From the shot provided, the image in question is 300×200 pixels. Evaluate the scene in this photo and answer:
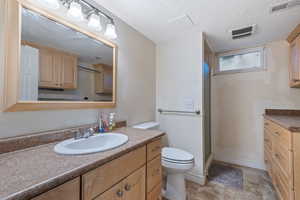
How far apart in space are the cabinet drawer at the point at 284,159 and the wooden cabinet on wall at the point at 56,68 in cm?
192

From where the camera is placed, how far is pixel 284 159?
124cm

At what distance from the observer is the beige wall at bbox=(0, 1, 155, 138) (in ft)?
2.78

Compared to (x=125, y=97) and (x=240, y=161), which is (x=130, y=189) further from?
(x=240, y=161)

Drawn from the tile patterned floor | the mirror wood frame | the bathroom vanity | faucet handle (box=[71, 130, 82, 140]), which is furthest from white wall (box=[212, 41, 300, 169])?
the mirror wood frame

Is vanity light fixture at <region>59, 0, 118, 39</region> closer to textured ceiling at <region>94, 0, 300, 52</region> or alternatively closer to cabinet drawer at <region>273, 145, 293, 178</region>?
textured ceiling at <region>94, 0, 300, 52</region>

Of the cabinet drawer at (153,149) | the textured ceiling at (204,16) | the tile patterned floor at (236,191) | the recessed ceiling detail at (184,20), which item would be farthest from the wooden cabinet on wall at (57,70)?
the tile patterned floor at (236,191)

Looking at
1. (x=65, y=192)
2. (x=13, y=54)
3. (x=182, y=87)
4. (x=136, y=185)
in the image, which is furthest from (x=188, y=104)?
(x=13, y=54)

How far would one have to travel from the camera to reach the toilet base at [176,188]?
1466 mm

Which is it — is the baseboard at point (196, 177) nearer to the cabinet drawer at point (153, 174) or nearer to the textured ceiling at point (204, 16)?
the cabinet drawer at point (153, 174)

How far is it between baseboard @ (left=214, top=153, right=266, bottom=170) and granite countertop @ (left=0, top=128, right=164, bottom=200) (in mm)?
2263

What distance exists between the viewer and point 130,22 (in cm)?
166

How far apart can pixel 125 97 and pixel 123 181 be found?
Answer: 39.5 inches

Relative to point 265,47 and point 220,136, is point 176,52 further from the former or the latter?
point 220,136

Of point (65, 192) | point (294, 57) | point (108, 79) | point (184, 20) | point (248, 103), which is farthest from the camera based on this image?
point (248, 103)
